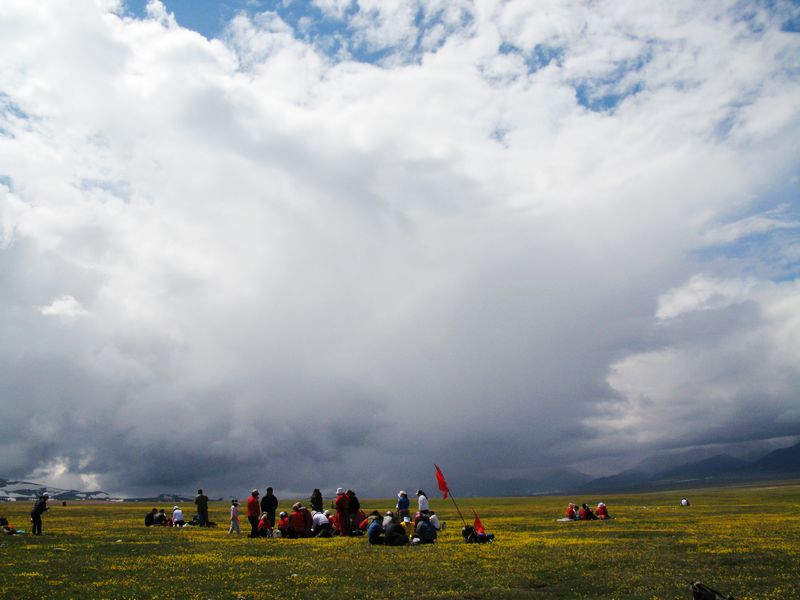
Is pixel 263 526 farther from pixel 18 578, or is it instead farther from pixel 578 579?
pixel 578 579

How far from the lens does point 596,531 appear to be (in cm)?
4078

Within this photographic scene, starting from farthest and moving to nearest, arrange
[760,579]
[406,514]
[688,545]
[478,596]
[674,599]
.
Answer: [406,514]
[688,545]
[760,579]
[478,596]
[674,599]

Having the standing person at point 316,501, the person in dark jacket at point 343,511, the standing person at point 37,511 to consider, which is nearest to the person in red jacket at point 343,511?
the person in dark jacket at point 343,511

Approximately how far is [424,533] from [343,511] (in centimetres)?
816

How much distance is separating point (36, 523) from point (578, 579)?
36186mm

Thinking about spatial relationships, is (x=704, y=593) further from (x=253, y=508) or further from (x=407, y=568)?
(x=253, y=508)

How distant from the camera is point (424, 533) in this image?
33.6m

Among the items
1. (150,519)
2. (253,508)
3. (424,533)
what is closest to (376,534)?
(424,533)

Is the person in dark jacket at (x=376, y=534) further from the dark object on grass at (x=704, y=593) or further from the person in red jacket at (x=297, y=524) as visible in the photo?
the dark object on grass at (x=704, y=593)

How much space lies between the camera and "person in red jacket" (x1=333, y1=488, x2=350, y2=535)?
39.5 meters

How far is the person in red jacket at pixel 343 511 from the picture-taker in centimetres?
3950

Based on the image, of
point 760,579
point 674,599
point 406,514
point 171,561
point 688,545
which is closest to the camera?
point 674,599

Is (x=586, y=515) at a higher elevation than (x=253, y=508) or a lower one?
lower

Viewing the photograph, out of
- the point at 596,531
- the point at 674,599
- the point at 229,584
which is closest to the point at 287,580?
the point at 229,584
